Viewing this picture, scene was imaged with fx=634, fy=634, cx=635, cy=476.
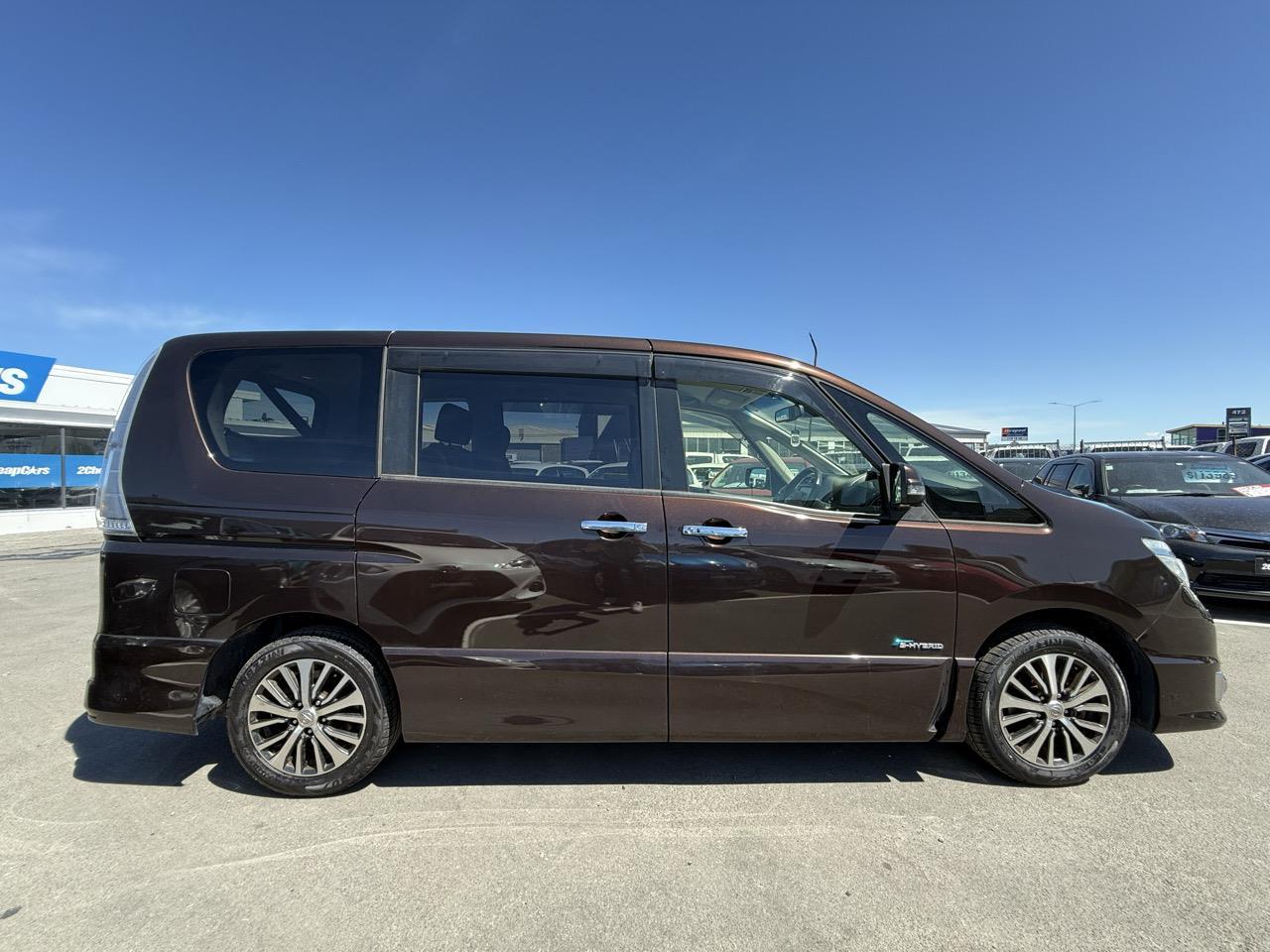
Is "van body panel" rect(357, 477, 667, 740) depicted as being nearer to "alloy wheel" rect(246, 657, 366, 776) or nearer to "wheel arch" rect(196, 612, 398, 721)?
"wheel arch" rect(196, 612, 398, 721)

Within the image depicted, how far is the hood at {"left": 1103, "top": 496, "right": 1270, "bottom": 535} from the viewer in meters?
5.87

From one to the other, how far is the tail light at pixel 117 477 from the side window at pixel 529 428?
133 cm

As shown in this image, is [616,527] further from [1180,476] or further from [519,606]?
[1180,476]

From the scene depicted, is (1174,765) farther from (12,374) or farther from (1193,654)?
(12,374)

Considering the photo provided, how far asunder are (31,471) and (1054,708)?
816 inches

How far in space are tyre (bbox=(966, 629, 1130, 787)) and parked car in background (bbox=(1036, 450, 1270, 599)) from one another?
279 centimetres

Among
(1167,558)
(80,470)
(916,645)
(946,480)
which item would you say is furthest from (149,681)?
(80,470)

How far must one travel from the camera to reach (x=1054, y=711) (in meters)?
2.94

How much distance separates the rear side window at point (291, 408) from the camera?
9.72ft

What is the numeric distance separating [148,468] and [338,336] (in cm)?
103

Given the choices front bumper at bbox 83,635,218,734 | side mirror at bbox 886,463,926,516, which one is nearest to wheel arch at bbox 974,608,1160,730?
side mirror at bbox 886,463,926,516

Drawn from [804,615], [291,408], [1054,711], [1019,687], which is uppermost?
[291,408]

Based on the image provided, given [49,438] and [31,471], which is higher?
[49,438]

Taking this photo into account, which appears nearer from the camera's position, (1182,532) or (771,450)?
(771,450)
